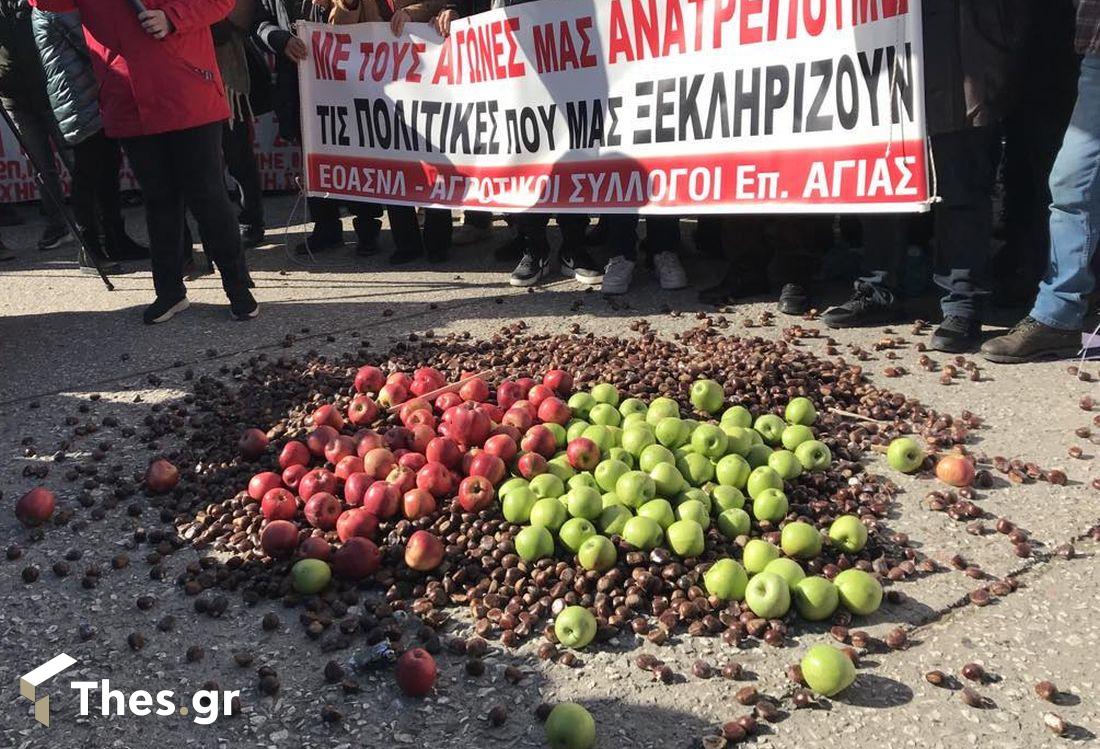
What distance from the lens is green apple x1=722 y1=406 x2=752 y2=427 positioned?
14.7 feet

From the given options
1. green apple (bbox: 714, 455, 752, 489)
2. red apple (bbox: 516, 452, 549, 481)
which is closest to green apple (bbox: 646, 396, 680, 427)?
green apple (bbox: 714, 455, 752, 489)

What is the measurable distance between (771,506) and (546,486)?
0.84 meters

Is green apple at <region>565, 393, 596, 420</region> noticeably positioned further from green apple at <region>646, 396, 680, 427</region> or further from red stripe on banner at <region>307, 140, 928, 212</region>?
red stripe on banner at <region>307, 140, 928, 212</region>

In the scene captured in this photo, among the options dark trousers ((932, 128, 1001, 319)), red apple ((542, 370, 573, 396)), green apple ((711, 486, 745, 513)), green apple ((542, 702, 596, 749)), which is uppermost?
dark trousers ((932, 128, 1001, 319))

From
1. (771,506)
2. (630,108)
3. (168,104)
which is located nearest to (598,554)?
(771,506)

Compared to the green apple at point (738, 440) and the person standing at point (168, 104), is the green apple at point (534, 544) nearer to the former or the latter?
the green apple at point (738, 440)

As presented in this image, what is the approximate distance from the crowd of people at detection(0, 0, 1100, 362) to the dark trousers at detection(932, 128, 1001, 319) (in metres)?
0.01

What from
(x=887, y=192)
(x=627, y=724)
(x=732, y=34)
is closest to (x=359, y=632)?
(x=627, y=724)

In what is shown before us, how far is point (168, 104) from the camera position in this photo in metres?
6.29

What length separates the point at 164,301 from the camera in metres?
7.19

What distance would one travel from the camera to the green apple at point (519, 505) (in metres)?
3.88

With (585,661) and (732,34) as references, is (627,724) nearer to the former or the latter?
(585,661)

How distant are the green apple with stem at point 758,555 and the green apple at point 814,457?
0.74 m

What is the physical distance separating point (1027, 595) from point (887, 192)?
276 cm
